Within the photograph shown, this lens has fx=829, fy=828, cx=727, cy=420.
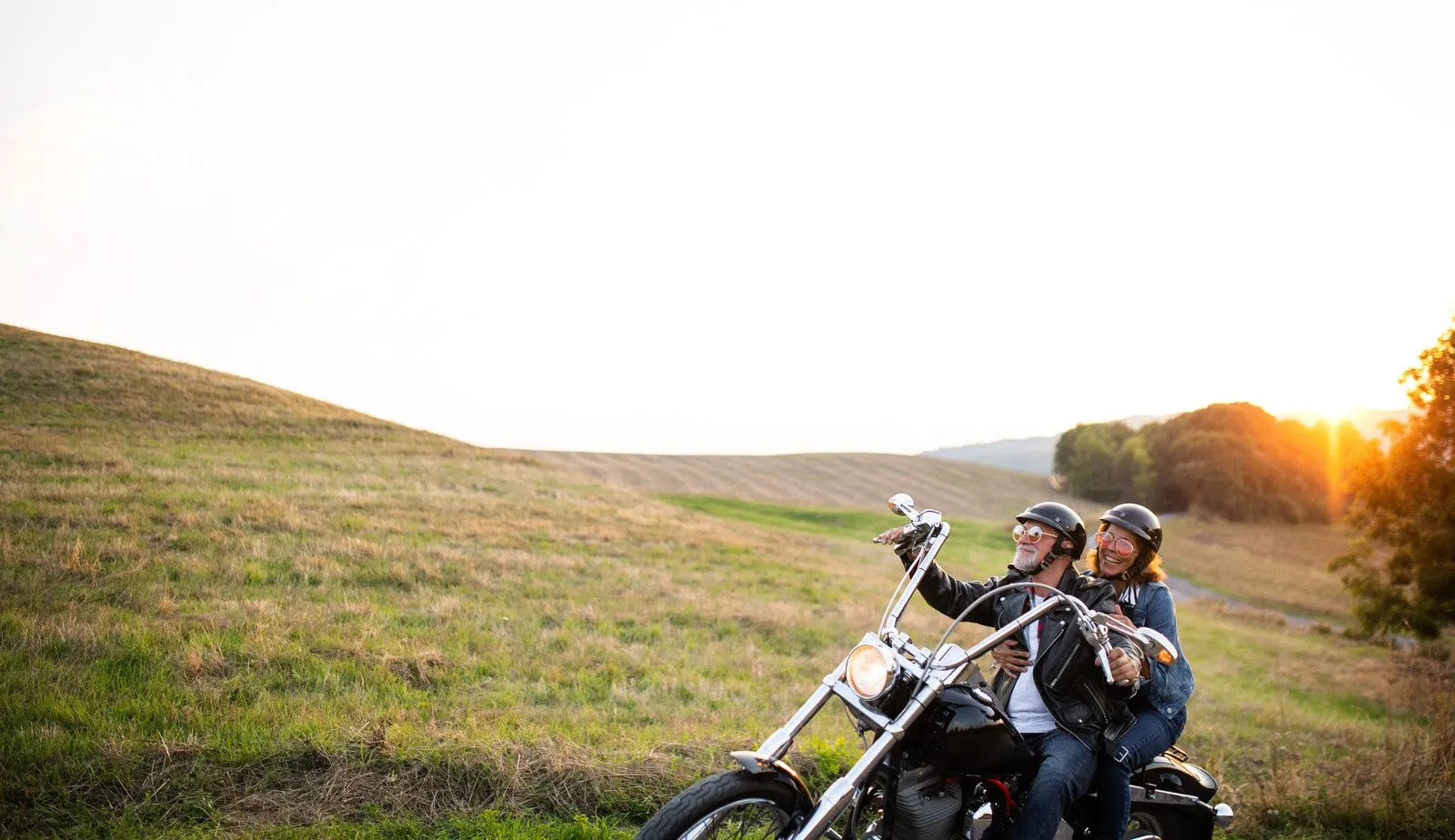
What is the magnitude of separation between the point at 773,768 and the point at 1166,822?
9.79ft

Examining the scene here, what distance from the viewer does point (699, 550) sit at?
63.8 ft

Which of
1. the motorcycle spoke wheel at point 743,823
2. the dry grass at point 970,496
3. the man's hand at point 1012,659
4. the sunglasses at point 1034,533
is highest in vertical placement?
the sunglasses at point 1034,533

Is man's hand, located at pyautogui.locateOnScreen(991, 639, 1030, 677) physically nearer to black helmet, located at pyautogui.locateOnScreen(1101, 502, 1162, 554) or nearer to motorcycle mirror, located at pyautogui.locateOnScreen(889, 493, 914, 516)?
motorcycle mirror, located at pyautogui.locateOnScreen(889, 493, 914, 516)

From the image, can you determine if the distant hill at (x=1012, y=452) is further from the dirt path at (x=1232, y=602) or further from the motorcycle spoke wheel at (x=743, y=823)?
the motorcycle spoke wheel at (x=743, y=823)

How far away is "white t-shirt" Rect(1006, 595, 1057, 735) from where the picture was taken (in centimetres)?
430

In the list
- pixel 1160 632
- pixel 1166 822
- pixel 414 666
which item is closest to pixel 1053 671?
pixel 1160 632

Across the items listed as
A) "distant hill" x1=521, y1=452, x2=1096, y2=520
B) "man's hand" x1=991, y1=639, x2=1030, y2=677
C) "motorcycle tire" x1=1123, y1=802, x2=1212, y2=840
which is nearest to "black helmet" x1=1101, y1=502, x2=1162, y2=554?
"man's hand" x1=991, y1=639, x2=1030, y2=677

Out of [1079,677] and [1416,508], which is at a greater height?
[1416,508]

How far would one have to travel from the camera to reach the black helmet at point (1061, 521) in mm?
4484

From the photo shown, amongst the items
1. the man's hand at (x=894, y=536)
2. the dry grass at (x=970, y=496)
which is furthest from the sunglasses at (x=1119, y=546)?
the dry grass at (x=970, y=496)

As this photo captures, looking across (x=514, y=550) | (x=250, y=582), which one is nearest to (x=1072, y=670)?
(x=250, y=582)

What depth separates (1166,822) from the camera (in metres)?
4.93

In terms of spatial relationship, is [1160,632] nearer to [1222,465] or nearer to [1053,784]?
[1053,784]

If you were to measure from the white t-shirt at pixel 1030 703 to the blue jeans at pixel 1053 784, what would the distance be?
12 centimetres
